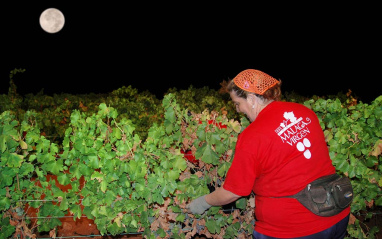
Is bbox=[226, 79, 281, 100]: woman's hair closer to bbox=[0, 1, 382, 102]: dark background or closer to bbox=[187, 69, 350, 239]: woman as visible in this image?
bbox=[187, 69, 350, 239]: woman

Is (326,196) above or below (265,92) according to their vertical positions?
below

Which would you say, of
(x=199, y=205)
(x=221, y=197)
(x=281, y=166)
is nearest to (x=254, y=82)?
(x=281, y=166)

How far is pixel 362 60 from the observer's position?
29469 mm

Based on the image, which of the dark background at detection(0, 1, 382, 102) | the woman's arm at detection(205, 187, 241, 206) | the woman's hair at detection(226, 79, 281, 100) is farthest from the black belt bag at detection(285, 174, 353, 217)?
the dark background at detection(0, 1, 382, 102)

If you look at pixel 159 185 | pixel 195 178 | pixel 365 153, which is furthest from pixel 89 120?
pixel 365 153

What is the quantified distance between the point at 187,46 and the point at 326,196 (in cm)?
3933

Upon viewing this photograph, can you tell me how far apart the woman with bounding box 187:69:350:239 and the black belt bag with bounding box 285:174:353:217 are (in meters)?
0.03

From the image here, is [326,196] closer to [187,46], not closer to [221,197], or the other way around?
[221,197]

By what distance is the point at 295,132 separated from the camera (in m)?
1.76

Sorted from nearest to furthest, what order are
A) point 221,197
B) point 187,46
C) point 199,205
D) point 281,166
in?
1. point 281,166
2. point 221,197
3. point 199,205
4. point 187,46

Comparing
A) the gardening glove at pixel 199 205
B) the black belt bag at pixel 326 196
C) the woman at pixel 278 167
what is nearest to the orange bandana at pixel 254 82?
the woman at pixel 278 167

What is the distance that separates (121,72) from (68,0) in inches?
507

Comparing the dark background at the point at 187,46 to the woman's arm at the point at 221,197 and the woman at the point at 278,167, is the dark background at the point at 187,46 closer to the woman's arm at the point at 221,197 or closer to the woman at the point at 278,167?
the woman at the point at 278,167

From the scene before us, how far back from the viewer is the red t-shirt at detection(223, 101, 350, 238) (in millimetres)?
1707
